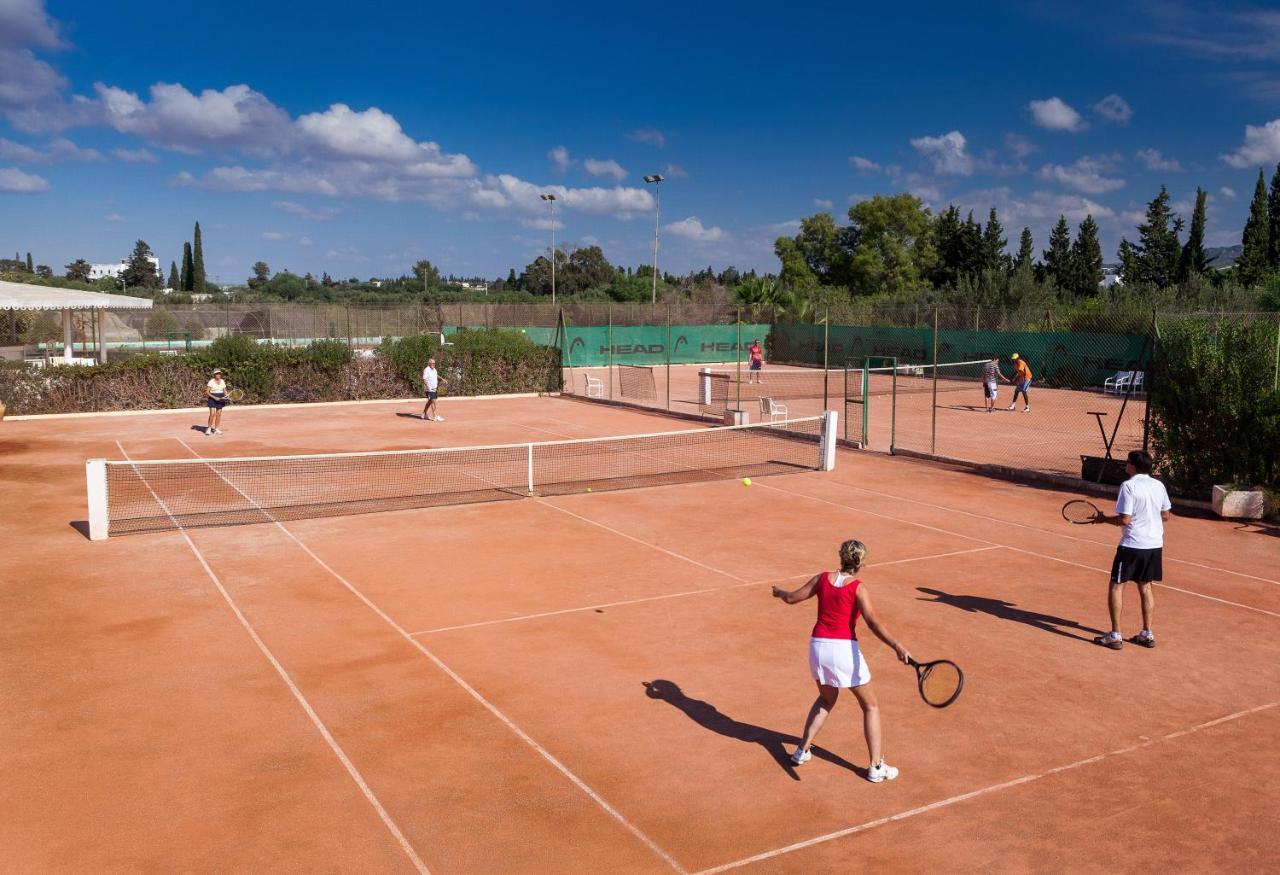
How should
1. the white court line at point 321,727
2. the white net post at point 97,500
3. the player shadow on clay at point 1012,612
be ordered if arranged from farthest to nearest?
the white net post at point 97,500, the player shadow on clay at point 1012,612, the white court line at point 321,727

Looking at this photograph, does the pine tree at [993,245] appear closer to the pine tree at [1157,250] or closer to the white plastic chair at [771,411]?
the pine tree at [1157,250]

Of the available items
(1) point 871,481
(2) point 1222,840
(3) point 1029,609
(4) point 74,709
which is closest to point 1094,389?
(1) point 871,481

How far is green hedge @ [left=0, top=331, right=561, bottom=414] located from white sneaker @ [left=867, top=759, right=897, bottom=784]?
2745cm

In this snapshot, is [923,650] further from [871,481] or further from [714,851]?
[871,481]

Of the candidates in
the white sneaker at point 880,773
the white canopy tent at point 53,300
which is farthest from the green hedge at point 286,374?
the white sneaker at point 880,773

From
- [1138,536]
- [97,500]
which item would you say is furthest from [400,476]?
[1138,536]

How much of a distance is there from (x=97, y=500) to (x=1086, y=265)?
62.6 meters

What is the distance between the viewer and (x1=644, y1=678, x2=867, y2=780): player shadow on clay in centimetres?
686

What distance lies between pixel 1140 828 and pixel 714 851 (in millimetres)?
2586

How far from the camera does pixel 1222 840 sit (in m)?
5.85

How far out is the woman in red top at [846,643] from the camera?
6340 millimetres

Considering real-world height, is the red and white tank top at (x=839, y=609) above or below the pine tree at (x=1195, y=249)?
below

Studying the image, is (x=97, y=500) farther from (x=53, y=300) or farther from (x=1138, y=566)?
(x=53, y=300)

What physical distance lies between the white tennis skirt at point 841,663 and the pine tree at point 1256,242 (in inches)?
2101
